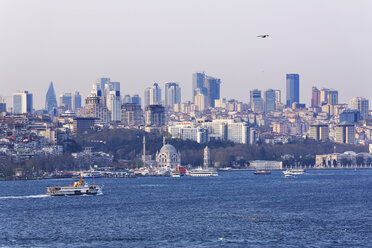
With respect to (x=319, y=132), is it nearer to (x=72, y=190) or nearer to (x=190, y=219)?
(x=72, y=190)

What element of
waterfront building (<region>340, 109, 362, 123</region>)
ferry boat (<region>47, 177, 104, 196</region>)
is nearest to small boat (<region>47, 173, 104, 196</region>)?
ferry boat (<region>47, 177, 104, 196</region>)

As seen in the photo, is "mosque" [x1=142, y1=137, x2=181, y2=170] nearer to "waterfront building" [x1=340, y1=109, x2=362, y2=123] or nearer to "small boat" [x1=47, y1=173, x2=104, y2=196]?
"small boat" [x1=47, y1=173, x2=104, y2=196]

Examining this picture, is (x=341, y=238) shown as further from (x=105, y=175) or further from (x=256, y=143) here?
(x=256, y=143)

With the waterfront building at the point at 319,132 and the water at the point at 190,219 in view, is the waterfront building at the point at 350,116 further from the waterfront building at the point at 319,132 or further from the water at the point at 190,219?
the water at the point at 190,219

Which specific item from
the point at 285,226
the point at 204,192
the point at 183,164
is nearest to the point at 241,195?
the point at 204,192

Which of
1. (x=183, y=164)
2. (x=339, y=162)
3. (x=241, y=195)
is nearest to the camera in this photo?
(x=241, y=195)

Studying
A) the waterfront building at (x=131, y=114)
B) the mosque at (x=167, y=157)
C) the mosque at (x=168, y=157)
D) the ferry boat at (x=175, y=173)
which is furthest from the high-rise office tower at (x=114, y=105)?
the ferry boat at (x=175, y=173)

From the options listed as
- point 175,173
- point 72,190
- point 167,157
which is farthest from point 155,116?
point 72,190
